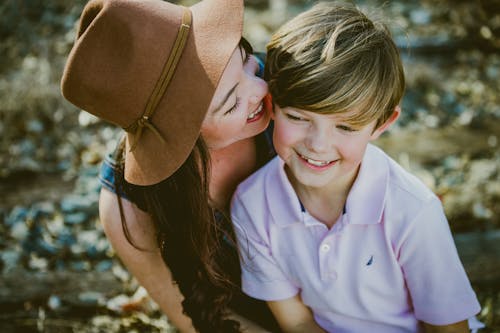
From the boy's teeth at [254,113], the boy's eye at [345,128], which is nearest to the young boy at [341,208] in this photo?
the boy's eye at [345,128]

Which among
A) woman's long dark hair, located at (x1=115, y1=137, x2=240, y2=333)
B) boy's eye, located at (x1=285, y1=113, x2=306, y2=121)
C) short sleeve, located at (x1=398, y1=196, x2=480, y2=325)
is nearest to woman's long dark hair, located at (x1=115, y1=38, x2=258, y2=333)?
woman's long dark hair, located at (x1=115, y1=137, x2=240, y2=333)

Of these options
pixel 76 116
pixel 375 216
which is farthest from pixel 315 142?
pixel 76 116

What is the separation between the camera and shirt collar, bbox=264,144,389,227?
1.90 m

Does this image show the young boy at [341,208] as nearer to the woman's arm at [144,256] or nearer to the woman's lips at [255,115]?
the woman's lips at [255,115]

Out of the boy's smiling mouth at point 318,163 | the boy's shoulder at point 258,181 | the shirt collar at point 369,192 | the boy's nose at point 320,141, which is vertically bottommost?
the boy's shoulder at point 258,181

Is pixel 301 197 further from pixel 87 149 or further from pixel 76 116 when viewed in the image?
pixel 76 116

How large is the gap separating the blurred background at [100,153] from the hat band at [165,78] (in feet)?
2.53

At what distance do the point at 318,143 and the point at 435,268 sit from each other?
57cm

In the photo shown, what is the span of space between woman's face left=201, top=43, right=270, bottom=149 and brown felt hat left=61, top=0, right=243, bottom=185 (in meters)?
0.11

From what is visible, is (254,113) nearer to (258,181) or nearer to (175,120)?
(258,181)

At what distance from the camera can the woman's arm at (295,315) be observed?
2.16 meters

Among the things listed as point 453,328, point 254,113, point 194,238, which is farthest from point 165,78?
point 453,328

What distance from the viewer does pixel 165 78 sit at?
1725 mm

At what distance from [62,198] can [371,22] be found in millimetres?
2294
